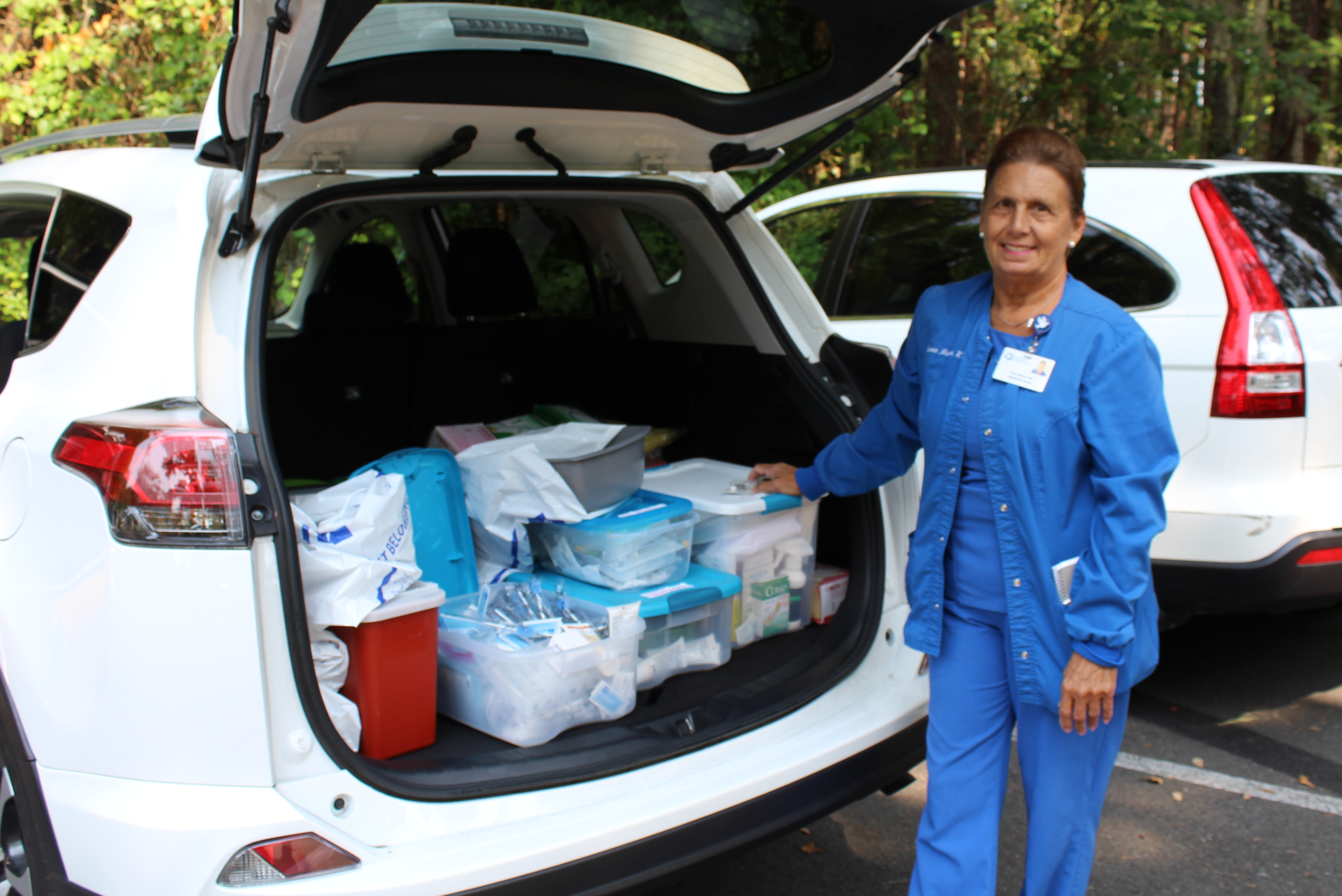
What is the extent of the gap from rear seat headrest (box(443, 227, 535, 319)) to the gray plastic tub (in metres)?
1.13

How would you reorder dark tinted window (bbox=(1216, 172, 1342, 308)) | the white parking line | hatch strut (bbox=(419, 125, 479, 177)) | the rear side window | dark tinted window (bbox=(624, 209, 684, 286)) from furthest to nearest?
dark tinted window (bbox=(624, 209, 684, 286)) → dark tinted window (bbox=(1216, 172, 1342, 308)) → the white parking line → hatch strut (bbox=(419, 125, 479, 177)) → the rear side window

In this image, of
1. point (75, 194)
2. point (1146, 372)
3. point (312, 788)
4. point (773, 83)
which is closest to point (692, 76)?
point (773, 83)

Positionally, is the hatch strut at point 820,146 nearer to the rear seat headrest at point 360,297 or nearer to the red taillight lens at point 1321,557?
the rear seat headrest at point 360,297

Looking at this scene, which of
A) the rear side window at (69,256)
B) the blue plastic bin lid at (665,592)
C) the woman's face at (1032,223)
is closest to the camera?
the woman's face at (1032,223)

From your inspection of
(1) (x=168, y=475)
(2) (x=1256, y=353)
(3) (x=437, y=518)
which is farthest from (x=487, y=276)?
(2) (x=1256, y=353)

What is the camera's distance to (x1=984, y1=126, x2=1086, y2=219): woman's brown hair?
1932mm

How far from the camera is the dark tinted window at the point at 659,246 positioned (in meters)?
3.43

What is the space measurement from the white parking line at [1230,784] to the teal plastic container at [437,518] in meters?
1.84

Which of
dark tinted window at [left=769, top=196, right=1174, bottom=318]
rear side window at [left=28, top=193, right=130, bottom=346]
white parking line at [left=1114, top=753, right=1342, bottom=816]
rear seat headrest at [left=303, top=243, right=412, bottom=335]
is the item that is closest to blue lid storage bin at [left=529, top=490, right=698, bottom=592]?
rear side window at [left=28, top=193, right=130, bottom=346]

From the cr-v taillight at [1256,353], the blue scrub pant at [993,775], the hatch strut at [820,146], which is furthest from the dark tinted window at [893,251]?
the blue scrub pant at [993,775]

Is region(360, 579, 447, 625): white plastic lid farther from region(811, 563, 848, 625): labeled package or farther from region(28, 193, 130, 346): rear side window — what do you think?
region(811, 563, 848, 625): labeled package

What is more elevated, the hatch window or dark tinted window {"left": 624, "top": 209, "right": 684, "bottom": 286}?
the hatch window

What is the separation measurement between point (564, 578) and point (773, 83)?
1241 millimetres

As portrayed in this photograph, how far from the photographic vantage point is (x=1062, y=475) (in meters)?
1.86
